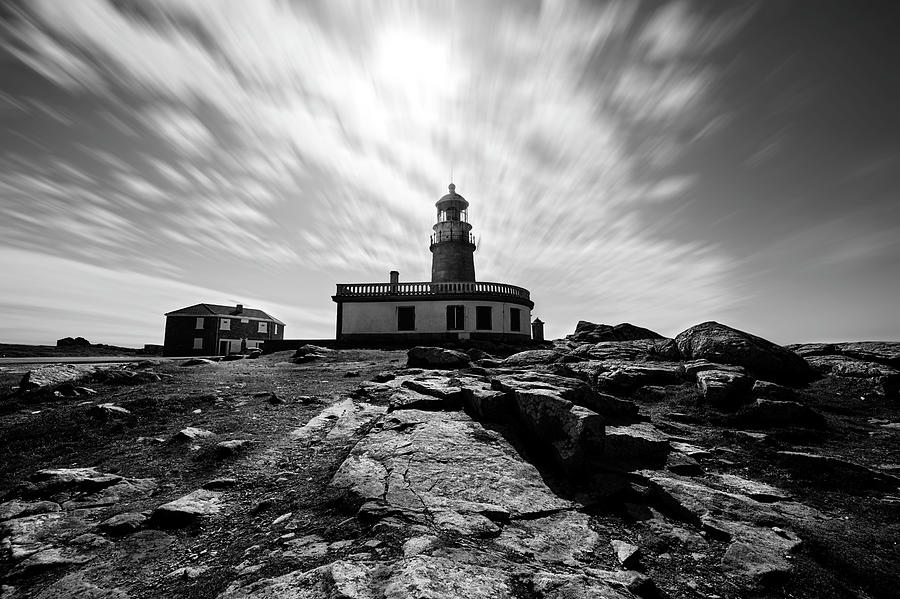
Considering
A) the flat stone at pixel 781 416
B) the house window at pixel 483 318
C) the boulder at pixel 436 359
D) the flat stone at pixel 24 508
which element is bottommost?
the flat stone at pixel 24 508

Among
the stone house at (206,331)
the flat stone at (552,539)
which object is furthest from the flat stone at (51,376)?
the stone house at (206,331)

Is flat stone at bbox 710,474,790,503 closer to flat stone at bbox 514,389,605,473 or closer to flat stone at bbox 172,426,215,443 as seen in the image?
flat stone at bbox 514,389,605,473

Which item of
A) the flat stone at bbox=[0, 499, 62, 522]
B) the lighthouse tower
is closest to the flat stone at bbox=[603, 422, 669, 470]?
the flat stone at bbox=[0, 499, 62, 522]

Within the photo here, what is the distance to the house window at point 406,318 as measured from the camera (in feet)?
93.6

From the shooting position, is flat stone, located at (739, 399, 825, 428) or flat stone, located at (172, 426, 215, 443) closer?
flat stone, located at (172, 426, 215, 443)

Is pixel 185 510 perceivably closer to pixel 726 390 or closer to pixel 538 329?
pixel 726 390

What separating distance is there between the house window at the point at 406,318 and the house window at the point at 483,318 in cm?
488

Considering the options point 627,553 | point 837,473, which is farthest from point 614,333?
point 627,553

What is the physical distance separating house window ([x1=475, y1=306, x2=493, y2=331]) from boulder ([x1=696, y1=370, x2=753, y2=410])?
19115 mm

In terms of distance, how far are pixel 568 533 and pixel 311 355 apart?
18.2 metres

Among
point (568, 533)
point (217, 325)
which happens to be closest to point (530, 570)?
point (568, 533)

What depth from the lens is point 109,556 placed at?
3.77 m

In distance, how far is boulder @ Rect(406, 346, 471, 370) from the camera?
14125 mm

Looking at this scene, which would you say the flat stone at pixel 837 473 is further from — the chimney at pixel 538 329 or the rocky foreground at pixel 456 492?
the chimney at pixel 538 329
